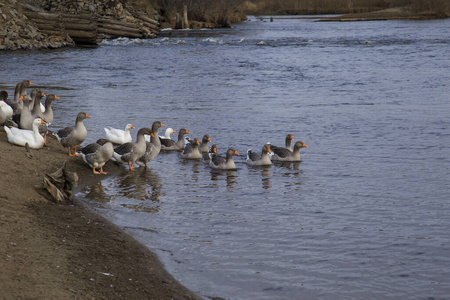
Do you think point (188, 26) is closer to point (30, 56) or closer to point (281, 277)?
point (30, 56)

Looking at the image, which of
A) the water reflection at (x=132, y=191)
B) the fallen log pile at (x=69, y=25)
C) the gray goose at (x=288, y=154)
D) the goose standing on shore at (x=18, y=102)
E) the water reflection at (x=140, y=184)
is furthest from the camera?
the fallen log pile at (x=69, y=25)

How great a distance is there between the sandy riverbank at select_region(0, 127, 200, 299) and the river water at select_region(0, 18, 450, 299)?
502 mm

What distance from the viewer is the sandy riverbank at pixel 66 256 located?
6.19m

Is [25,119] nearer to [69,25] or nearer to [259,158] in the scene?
[259,158]

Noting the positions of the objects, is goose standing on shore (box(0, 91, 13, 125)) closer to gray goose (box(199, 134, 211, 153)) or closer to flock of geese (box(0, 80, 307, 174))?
flock of geese (box(0, 80, 307, 174))

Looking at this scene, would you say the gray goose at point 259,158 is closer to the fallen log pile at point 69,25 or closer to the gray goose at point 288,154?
the gray goose at point 288,154

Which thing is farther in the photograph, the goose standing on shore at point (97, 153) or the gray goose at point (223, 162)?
the gray goose at point (223, 162)

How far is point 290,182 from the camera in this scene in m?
12.7

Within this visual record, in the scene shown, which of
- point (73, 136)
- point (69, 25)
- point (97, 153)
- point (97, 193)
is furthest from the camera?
point (69, 25)

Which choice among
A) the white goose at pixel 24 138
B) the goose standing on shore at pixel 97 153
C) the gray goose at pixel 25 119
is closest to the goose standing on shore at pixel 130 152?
the goose standing on shore at pixel 97 153

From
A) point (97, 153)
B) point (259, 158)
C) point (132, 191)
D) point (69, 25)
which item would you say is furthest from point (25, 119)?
point (69, 25)

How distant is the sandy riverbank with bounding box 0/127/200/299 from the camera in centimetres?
619

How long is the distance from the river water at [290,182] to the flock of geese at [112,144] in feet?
1.30

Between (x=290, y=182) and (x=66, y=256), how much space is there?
21.6 ft
